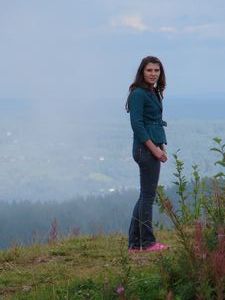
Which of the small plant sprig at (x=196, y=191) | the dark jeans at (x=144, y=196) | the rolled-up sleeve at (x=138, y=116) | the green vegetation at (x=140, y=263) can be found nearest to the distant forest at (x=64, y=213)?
the small plant sprig at (x=196, y=191)

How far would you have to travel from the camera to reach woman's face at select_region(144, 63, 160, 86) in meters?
7.96

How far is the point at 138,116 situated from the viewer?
7820mm

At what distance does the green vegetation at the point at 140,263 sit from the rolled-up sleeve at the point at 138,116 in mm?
774

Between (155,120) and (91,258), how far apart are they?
174cm

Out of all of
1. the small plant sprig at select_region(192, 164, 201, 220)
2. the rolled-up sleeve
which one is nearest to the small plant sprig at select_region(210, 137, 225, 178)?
the rolled-up sleeve

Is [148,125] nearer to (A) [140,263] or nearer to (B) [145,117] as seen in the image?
(B) [145,117]

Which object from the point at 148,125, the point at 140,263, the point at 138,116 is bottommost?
the point at 140,263

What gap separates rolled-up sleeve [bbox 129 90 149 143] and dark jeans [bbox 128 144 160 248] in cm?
21

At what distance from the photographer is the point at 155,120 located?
8.05 m

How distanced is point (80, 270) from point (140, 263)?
655 mm

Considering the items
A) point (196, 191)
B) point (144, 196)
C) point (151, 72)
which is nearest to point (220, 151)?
point (151, 72)

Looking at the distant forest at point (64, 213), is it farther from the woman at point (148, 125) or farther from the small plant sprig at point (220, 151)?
the small plant sprig at point (220, 151)

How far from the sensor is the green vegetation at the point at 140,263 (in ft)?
14.6

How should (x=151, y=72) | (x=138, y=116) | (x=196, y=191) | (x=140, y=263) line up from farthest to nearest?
(x=196, y=191) → (x=151, y=72) → (x=138, y=116) → (x=140, y=263)
